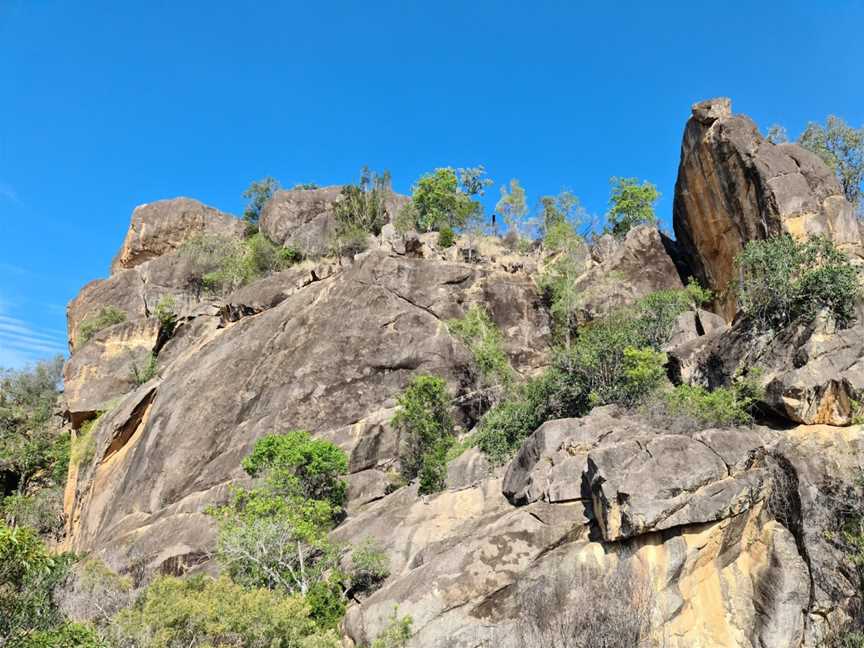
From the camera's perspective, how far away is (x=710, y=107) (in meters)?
37.6

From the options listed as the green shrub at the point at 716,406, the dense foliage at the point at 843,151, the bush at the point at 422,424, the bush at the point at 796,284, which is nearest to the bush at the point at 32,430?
the bush at the point at 422,424

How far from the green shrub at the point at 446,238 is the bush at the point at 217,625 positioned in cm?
3523

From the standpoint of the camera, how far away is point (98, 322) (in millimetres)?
52281

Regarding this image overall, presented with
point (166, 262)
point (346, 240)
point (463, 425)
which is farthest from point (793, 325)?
point (166, 262)

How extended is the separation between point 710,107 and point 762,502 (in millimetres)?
27965

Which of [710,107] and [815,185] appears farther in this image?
[710,107]

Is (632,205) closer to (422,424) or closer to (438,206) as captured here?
(438,206)

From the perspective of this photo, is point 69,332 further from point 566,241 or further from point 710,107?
point 710,107

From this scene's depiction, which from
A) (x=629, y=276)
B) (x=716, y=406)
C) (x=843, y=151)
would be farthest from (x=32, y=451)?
(x=843, y=151)

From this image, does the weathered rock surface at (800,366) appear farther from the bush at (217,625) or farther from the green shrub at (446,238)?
the green shrub at (446,238)

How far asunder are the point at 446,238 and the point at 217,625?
121ft

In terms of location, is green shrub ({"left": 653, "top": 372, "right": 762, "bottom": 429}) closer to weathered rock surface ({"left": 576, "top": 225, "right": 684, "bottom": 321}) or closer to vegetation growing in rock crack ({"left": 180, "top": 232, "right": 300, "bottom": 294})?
weathered rock surface ({"left": 576, "top": 225, "right": 684, "bottom": 321})

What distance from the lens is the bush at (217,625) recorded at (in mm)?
16312

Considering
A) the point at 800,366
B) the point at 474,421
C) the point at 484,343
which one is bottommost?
the point at 474,421
